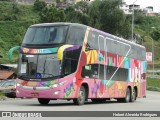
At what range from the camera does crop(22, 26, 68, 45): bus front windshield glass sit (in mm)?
23844

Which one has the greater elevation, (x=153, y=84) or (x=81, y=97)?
(x=81, y=97)

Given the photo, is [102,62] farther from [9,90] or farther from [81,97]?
[9,90]

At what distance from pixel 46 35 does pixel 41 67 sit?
1620 millimetres

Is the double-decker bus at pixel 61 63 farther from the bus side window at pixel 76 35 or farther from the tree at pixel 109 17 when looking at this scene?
the tree at pixel 109 17

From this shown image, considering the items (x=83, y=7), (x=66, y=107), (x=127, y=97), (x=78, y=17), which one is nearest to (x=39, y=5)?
(x=83, y=7)

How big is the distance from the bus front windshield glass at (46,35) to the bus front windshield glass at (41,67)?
2.43 feet

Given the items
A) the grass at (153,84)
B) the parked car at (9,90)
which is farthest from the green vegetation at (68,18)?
the parked car at (9,90)

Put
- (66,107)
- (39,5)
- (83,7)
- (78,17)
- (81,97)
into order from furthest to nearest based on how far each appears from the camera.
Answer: (39,5) < (83,7) < (78,17) < (81,97) < (66,107)

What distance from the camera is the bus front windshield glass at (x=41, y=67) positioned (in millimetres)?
23438

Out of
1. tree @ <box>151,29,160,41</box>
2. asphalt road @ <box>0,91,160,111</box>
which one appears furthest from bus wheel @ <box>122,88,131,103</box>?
tree @ <box>151,29,160,41</box>

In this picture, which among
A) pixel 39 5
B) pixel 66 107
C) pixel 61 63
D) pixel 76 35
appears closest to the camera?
pixel 66 107

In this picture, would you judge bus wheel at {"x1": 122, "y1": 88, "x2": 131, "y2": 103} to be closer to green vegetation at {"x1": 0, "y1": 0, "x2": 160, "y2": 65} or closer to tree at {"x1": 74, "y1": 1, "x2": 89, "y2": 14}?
green vegetation at {"x1": 0, "y1": 0, "x2": 160, "y2": 65}

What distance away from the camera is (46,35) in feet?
78.8

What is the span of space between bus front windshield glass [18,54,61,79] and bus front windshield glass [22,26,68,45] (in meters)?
0.74
